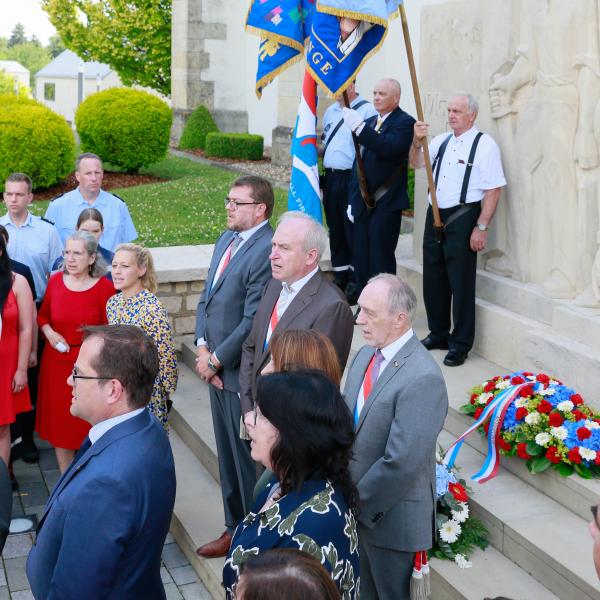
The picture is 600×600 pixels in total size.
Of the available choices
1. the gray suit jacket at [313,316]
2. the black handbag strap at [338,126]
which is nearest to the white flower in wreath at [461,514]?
the gray suit jacket at [313,316]

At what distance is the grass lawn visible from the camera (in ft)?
37.1

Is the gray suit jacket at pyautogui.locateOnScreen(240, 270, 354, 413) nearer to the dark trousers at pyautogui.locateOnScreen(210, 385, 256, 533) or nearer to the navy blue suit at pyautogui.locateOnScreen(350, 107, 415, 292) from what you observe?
the dark trousers at pyautogui.locateOnScreen(210, 385, 256, 533)

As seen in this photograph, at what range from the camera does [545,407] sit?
5.18 meters

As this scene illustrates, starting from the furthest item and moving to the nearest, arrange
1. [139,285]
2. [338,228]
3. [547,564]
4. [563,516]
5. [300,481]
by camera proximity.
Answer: [338,228] < [139,285] < [563,516] < [547,564] < [300,481]

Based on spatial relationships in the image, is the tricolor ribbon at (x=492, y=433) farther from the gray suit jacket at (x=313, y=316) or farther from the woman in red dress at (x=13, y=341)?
the woman in red dress at (x=13, y=341)

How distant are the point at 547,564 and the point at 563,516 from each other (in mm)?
478

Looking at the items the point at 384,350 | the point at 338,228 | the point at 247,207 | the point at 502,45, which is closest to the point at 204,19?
the point at 338,228

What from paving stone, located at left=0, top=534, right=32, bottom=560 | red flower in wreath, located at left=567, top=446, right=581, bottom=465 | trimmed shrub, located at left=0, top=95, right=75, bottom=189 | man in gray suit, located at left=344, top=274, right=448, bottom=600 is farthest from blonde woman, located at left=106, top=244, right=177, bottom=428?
trimmed shrub, located at left=0, top=95, right=75, bottom=189

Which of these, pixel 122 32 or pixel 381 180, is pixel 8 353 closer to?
pixel 381 180

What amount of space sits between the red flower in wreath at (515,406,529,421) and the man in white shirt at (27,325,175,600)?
2.38 m

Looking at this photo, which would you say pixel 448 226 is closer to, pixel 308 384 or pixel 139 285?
pixel 139 285

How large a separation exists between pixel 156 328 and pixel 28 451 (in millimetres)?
1922

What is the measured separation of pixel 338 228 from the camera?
8.67 metres

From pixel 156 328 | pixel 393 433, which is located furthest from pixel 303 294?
pixel 156 328
